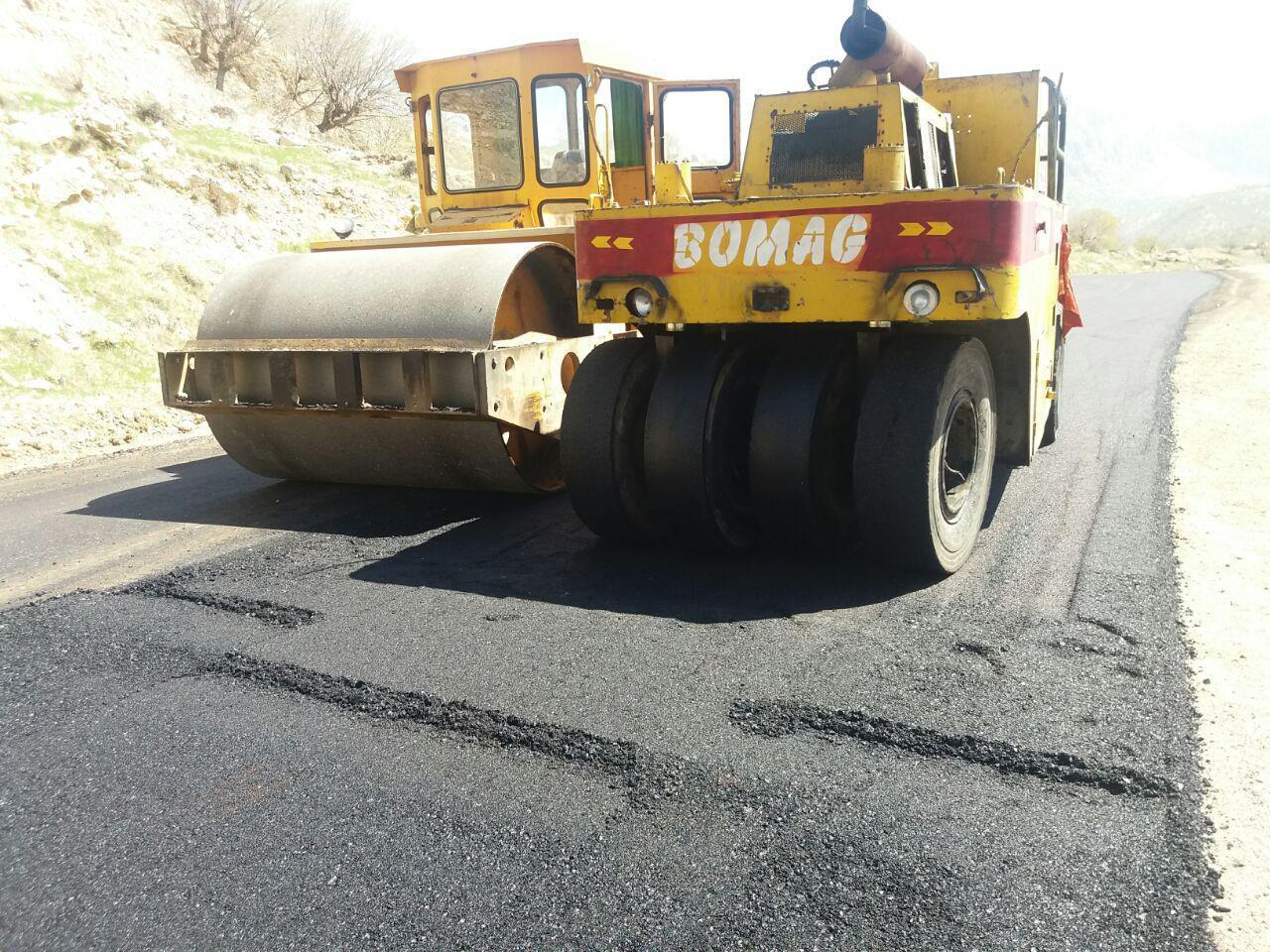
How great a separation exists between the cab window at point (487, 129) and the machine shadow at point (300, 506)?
2.31 metres

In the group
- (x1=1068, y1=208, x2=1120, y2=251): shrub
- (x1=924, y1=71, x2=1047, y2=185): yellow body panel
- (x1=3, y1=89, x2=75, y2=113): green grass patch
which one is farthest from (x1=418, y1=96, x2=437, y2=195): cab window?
(x1=1068, y1=208, x2=1120, y2=251): shrub

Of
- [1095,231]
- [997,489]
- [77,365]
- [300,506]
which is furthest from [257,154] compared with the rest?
[1095,231]

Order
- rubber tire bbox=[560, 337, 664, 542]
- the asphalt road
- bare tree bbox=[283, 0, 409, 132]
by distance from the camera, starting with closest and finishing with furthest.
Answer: the asphalt road
rubber tire bbox=[560, 337, 664, 542]
bare tree bbox=[283, 0, 409, 132]

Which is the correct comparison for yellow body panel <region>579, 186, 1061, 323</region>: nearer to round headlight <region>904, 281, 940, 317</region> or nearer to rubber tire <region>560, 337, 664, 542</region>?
Result: round headlight <region>904, 281, 940, 317</region>

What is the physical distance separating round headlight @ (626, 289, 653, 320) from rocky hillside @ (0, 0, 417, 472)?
17.1ft

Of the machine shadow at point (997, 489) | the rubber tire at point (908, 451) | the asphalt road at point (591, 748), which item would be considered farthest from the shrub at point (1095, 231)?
the asphalt road at point (591, 748)

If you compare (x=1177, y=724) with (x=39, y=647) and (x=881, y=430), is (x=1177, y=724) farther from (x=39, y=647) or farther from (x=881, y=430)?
(x=39, y=647)

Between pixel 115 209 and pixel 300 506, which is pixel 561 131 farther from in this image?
pixel 115 209

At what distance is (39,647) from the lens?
3908 millimetres

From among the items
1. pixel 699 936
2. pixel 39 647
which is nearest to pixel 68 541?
pixel 39 647

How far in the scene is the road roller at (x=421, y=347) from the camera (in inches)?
204

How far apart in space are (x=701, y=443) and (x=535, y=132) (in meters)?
3.27

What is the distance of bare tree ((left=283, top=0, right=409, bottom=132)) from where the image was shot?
79.7 ft

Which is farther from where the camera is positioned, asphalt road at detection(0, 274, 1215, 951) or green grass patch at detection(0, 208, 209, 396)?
green grass patch at detection(0, 208, 209, 396)
